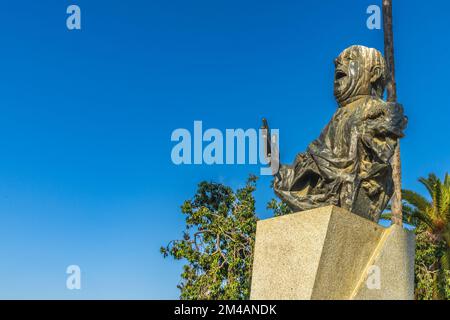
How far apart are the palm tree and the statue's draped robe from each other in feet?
52.7

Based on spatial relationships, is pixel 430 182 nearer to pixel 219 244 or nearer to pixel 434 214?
pixel 434 214

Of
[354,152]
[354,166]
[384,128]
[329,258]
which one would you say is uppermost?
[384,128]

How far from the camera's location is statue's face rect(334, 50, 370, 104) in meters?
7.35

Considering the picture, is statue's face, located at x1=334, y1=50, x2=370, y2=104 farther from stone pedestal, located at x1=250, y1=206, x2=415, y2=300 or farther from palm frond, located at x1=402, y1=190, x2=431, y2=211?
palm frond, located at x1=402, y1=190, x2=431, y2=211

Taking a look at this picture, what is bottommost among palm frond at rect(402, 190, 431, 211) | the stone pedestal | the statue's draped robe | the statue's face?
the stone pedestal

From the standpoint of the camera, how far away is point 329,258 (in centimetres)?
615

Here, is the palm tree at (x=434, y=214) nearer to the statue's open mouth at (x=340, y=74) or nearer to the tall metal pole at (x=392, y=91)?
the tall metal pole at (x=392, y=91)

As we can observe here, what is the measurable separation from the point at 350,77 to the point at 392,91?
1062 cm

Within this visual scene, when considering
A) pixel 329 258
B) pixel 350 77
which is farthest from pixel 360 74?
pixel 329 258

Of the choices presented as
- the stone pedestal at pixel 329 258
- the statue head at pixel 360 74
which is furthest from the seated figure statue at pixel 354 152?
the stone pedestal at pixel 329 258

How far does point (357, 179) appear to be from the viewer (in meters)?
6.76

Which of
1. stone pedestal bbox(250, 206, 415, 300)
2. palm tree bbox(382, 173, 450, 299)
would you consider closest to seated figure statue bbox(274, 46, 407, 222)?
stone pedestal bbox(250, 206, 415, 300)

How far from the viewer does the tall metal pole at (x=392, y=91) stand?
55.2ft
